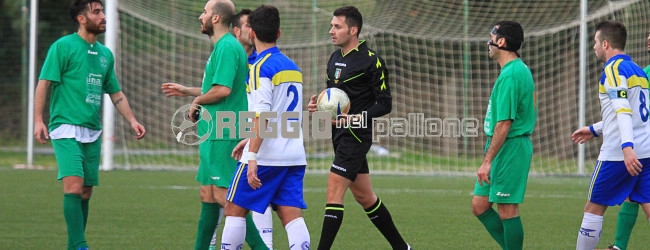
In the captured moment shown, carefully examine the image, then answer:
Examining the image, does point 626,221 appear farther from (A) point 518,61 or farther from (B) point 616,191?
(A) point 518,61

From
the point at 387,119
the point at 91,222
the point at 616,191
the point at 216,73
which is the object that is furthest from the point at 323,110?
the point at 387,119

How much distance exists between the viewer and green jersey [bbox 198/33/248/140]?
6277mm

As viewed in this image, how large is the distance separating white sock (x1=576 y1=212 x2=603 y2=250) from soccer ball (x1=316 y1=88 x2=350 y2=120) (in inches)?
75.9

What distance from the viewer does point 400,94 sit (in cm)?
1727

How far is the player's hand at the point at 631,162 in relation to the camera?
20.1ft

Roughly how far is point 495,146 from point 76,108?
121 inches

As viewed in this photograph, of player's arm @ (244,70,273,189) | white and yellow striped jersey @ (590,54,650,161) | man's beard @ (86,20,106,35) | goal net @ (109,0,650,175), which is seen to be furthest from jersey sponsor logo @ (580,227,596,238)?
goal net @ (109,0,650,175)

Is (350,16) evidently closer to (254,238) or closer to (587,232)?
(254,238)

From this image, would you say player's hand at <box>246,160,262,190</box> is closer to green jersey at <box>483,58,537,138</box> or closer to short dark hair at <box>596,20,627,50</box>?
green jersey at <box>483,58,537,138</box>

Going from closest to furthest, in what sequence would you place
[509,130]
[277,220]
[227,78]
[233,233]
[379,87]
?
[233,233]
[509,130]
[227,78]
[379,87]
[277,220]

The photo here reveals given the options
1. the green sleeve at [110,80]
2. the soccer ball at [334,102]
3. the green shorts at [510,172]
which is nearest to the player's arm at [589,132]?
the green shorts at [510,172]

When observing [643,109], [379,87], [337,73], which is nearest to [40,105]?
[337,73]

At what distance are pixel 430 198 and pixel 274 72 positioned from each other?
7043mm

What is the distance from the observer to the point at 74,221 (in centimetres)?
659
